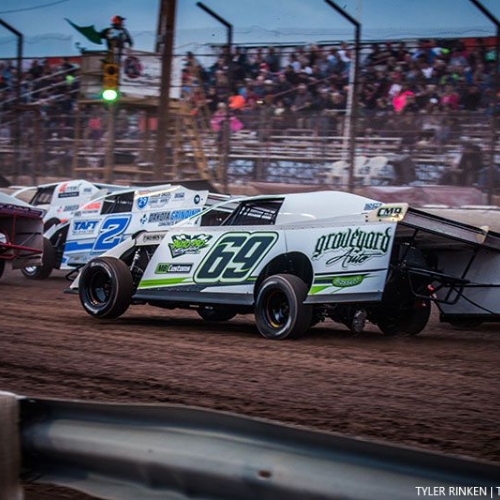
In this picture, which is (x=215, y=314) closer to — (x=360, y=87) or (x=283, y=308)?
(x=283, y=308)

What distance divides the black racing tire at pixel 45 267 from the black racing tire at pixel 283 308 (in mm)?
8383

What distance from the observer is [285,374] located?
7109mm

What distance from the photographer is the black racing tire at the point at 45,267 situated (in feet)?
55.1

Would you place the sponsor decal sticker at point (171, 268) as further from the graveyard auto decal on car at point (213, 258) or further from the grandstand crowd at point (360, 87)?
the grandstand crowd at point (360, 87)

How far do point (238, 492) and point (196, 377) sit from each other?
3.74 meters

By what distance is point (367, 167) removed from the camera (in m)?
16.3

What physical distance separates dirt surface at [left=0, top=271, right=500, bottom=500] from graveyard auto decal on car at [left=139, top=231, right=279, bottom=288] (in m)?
0.57

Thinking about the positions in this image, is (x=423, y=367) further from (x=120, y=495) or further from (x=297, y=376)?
(x=120, y=495)

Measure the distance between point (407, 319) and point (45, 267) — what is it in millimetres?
9092

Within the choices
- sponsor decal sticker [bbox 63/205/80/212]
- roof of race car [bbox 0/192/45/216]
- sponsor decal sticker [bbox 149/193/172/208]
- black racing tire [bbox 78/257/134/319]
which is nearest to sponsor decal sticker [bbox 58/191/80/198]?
sponsor decal sticker [bbox 63/205/80/212]

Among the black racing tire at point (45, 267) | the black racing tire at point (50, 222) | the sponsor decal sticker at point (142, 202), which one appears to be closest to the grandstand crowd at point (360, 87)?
the sponsor decal sticker at point (142, 202)

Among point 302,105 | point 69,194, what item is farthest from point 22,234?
point 302,105

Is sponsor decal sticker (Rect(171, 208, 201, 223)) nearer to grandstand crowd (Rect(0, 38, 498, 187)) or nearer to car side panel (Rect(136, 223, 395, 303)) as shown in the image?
grandstand crowd (Rect(0, 38, 498, 187))

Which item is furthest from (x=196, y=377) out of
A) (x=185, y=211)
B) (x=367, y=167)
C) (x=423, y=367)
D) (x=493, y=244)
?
(x=367, y=167)
